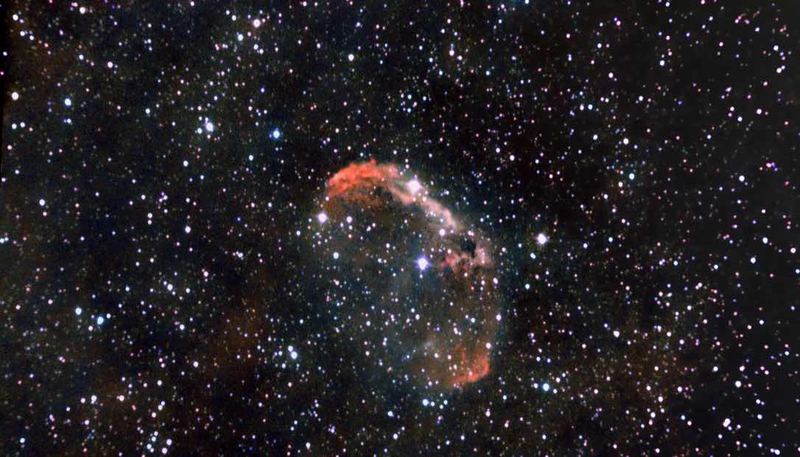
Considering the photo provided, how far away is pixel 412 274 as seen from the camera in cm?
45

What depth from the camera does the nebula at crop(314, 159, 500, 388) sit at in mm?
449

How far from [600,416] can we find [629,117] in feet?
0.79

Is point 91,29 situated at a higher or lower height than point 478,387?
higher

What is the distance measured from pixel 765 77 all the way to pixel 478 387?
0.33 meters

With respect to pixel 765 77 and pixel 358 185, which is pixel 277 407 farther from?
pixel 765 77

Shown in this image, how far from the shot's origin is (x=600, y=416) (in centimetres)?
45

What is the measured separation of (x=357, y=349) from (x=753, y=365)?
0.31m

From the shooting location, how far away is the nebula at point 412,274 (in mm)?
449

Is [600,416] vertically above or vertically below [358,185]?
below

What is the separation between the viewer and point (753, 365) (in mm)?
430

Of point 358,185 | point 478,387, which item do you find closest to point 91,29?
point 358,185

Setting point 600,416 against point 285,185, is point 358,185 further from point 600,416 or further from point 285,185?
point 600,416

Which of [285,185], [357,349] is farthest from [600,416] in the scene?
[285,185]

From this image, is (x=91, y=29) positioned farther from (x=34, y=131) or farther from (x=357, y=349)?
(x=357, y=349)
